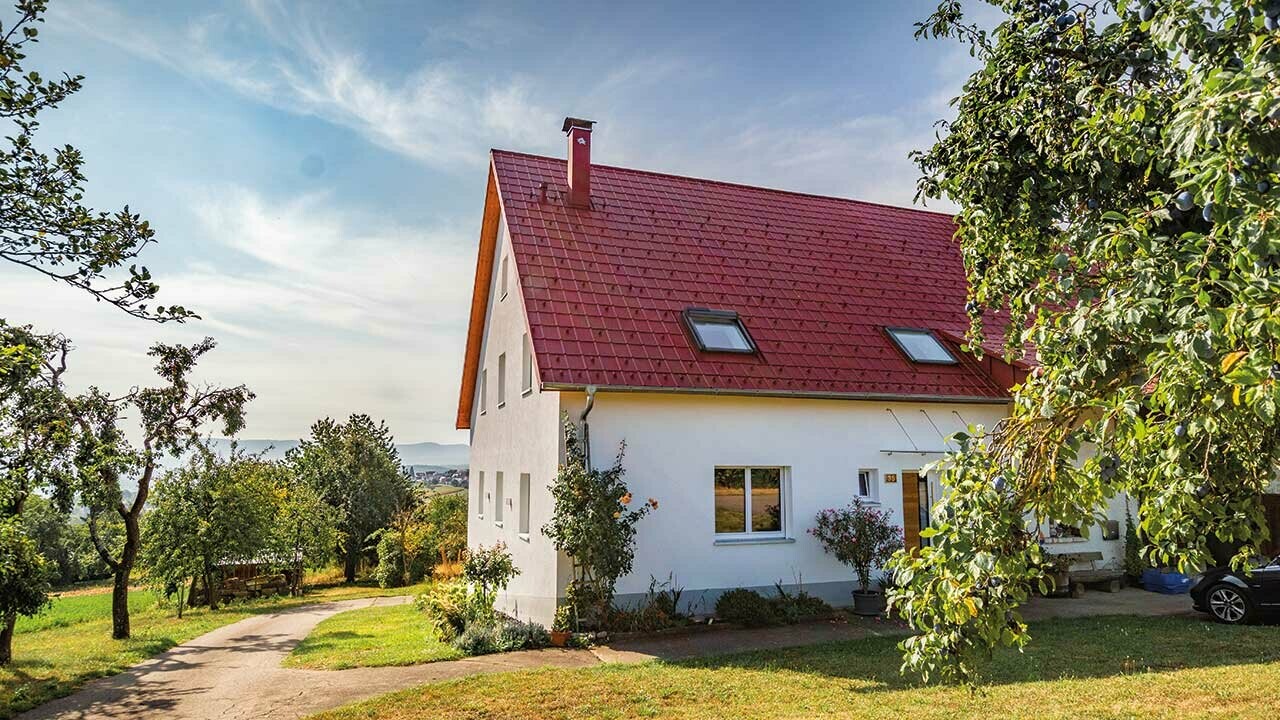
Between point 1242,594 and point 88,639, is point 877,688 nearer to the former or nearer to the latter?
point 1242,594

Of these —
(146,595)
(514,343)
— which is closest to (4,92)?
(514,343)

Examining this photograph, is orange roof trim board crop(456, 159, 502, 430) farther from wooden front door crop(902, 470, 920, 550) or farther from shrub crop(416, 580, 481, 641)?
wooden front door crop(902, 470, 920, 550)

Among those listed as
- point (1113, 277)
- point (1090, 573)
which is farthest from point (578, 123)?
point (1113, 277)

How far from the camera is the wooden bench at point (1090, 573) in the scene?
13795mm

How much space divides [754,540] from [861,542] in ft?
5.55

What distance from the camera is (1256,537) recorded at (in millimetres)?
3797

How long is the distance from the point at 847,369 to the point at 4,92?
38.0 feet

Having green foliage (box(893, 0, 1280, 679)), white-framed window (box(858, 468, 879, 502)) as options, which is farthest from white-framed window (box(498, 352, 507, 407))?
green foliage (box(893, 0, 1280, 679))

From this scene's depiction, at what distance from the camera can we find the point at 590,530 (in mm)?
10555

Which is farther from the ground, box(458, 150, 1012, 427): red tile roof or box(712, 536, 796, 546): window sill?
box(458, 150, 1012, 427): red tile roof

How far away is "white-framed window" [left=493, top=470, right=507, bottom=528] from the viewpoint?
15.9 metres

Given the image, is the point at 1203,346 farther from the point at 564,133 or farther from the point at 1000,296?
the point at 564,133

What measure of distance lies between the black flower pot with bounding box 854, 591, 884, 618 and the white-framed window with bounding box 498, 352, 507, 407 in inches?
318

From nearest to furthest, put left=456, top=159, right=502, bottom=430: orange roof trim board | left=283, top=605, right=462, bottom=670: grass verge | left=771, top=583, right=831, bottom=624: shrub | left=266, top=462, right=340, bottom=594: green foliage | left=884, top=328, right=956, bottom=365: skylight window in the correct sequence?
1. left=283, top=605, right=462, bottom=670: grass verge
2. left=771, top=583, right=831, bottom=624: shrub
3. left=884, top=328, right=956, bottom=365: skylight window
4. left=456, top=159, right=502, bottom=430: orange roof trim board
5. left=266, top=462, right=340, bottom=594: green foliage
